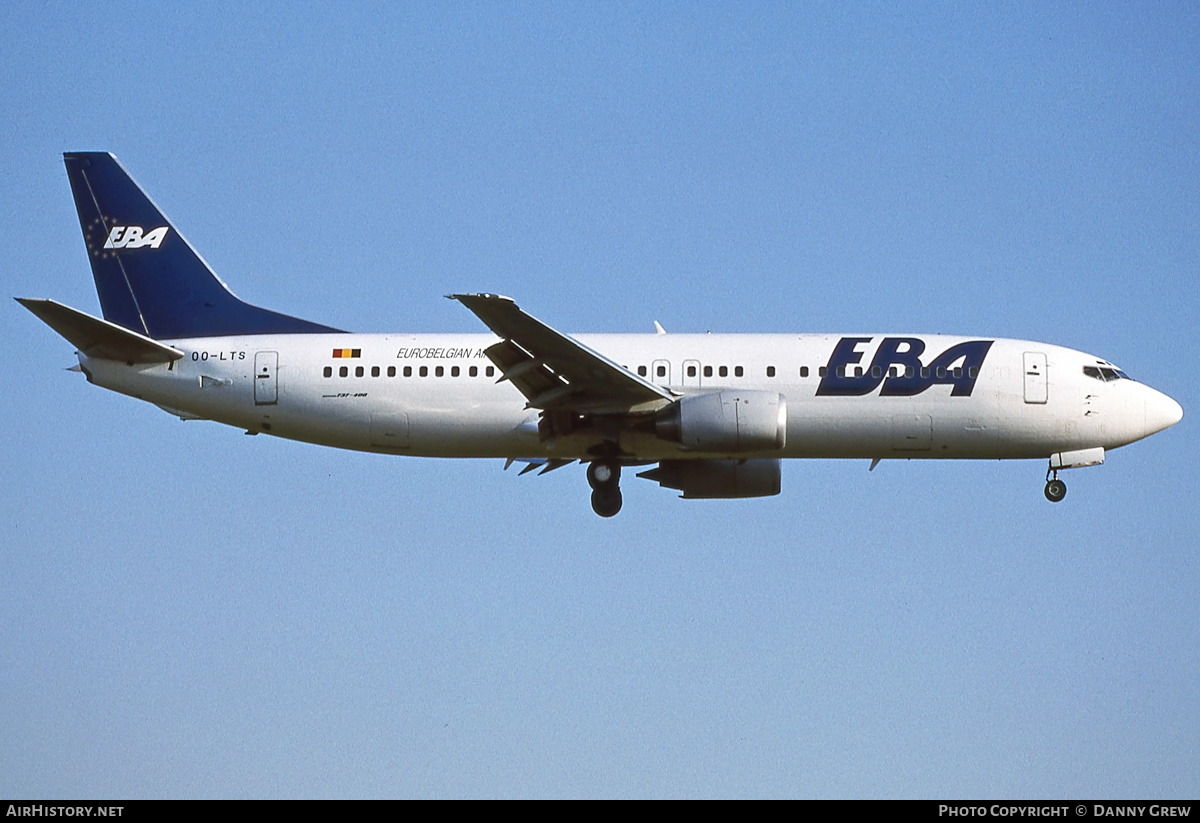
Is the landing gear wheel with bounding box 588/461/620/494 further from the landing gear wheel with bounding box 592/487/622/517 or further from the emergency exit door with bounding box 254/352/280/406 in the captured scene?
the emergency exit door with bounding box 254/352/280/406

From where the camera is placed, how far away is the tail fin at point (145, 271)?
127 feet

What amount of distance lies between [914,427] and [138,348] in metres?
17.4

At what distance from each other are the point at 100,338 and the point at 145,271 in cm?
345

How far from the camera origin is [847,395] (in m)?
36.1

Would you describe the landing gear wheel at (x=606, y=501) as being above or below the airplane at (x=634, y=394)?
below

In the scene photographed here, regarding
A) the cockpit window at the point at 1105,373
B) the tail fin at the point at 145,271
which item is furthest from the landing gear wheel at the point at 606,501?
the cockpit window at the point at 1105,373

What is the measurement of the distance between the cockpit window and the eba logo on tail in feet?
72.8

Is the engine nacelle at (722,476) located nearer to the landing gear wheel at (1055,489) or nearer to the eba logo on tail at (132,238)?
the landing gear wheel at (1055,489)

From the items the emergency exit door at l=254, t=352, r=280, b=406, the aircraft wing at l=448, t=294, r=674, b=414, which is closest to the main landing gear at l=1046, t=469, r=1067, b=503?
the aircraft wing at l=448, t=294, r=674, b=414

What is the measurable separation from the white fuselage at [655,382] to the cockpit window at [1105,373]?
0.12 metres

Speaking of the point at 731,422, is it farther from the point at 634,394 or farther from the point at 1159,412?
the point at 1159,412

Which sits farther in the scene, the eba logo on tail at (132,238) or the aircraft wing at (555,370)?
the eba logo on tail at (132,238)

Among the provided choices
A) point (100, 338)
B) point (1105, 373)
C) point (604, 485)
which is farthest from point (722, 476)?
point (100, 338)

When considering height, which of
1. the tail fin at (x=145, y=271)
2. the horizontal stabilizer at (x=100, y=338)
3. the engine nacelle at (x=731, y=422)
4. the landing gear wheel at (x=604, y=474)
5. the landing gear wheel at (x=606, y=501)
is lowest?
the landing gear wheel at (x=606, y=501)
